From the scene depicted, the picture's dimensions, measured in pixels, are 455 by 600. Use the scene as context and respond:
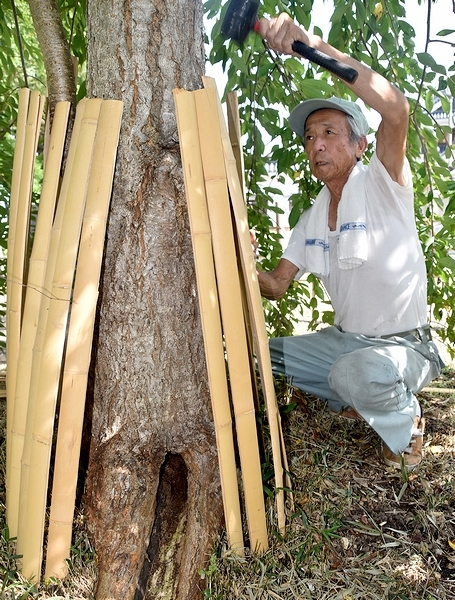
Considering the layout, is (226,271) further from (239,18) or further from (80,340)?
(239,18)

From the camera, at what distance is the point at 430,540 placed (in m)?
1.75

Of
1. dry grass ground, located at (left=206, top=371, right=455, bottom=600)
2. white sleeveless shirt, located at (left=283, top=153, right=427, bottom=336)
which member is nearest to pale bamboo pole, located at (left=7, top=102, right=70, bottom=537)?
dry grass ground, located at (left=206, top=371, right=455, bottom=600)

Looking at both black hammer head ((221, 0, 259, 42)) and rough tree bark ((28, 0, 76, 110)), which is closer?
black hammer head ((221, 0, 259, 42))

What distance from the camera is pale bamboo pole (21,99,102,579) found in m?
1.50

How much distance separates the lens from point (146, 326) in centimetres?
167

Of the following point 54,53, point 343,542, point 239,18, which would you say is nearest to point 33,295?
point 54,53

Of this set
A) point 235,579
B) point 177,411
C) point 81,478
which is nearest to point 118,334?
point 177,411

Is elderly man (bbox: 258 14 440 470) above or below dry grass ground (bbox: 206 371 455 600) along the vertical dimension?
above

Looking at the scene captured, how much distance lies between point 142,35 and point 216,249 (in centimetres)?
71

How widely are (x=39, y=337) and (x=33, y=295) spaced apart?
172mm

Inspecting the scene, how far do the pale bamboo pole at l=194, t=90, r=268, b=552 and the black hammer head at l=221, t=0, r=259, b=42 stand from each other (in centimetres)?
37

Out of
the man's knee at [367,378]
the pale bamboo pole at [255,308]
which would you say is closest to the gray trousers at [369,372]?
the man's knee at [367,378]

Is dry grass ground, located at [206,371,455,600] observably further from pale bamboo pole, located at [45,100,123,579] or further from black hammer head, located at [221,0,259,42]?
black hammer head, located at [221,0,259,42]

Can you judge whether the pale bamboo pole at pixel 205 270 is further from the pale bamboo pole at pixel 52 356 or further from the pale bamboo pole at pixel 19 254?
the pale bamboo pole at pixel 19 254
